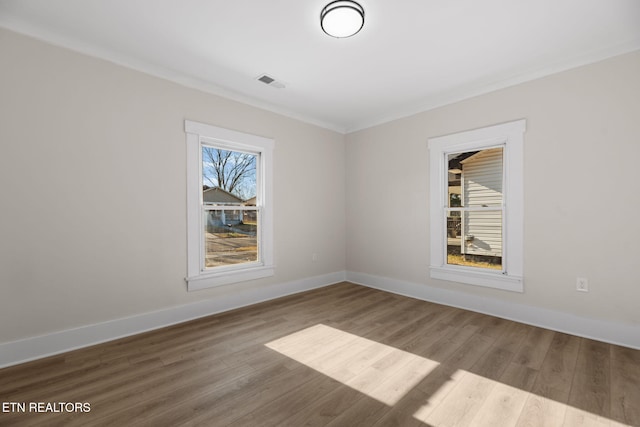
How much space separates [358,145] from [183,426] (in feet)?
14.1

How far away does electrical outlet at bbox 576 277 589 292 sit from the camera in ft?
9.20

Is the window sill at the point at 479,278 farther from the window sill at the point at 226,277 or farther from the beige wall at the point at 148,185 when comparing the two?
the window sill at the point at 226,277

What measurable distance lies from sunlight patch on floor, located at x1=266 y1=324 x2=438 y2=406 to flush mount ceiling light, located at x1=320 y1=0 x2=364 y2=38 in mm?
2674

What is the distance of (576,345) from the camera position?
103 inches

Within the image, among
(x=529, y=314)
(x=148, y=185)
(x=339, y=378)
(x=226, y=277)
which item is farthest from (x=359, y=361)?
(x=148, y=185)

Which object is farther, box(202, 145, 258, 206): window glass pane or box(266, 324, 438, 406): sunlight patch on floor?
box(202, 145, 258, 206): window glass pane

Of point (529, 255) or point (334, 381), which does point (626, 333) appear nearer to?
point (529, 255)

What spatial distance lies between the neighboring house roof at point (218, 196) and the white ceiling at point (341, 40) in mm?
1208

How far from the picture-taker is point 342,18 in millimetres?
2193

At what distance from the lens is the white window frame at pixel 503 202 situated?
3.20 m

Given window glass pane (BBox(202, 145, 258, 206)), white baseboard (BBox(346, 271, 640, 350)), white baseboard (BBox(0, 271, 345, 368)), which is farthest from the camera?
window glass pane (BBox(202, 145, 258, 206))

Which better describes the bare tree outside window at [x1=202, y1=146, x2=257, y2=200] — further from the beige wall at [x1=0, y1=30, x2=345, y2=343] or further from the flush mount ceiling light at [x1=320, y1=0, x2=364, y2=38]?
the flush mount ceiling light at [x1=320, y1=0, x2=364, y2=38]

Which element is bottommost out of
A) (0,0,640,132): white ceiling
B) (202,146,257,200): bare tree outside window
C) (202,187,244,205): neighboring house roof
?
(202,187,244,205): neighboring house roof

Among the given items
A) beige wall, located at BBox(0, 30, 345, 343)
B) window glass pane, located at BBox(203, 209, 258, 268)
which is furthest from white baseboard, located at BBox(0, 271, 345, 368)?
window glass pane, located at BBox(203, 209, 258, 268)
